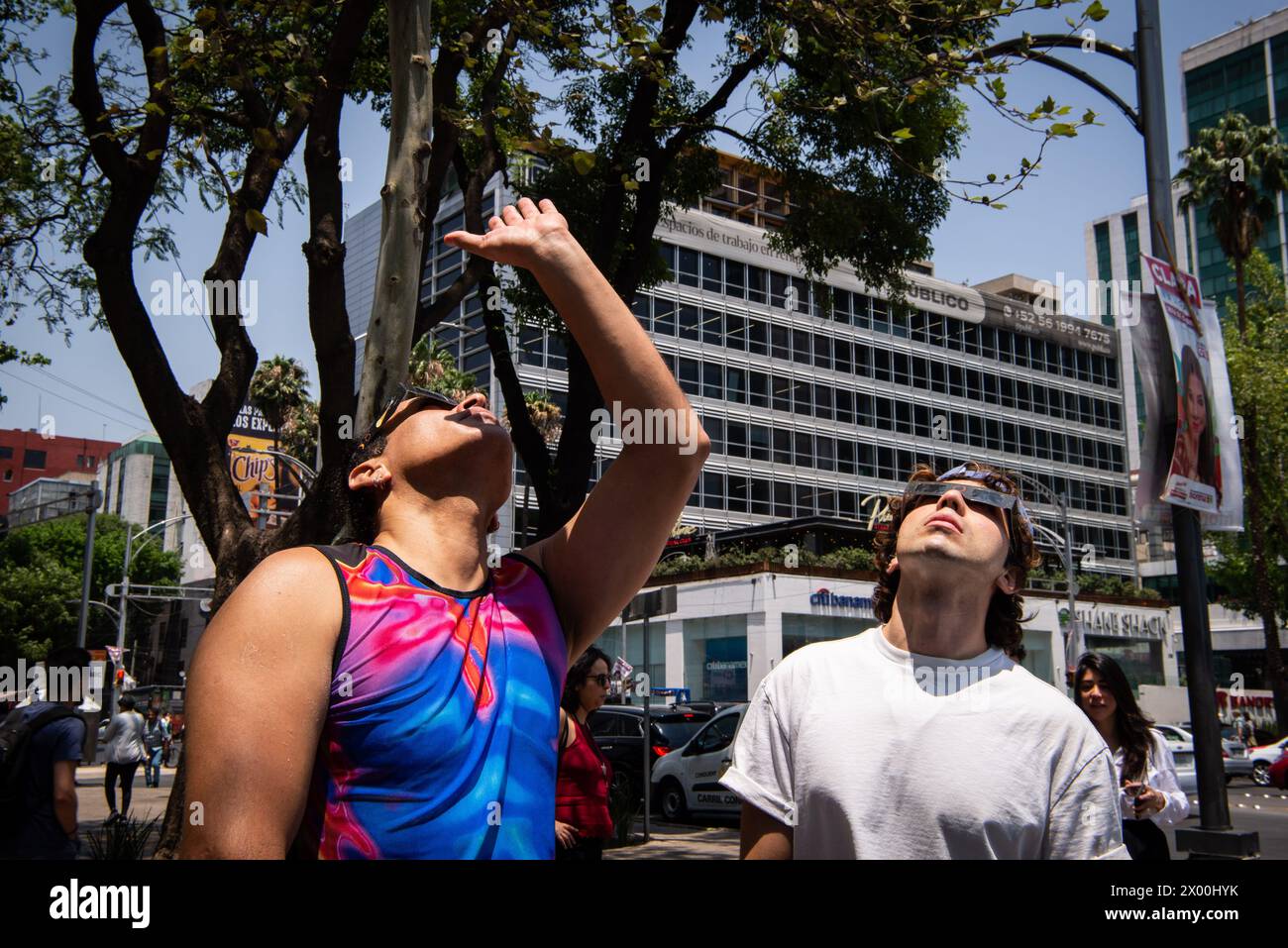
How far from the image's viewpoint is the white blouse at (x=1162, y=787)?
506cm

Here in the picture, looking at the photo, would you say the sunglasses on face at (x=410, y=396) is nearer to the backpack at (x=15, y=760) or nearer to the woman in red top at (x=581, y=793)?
the woman in red top at (x=581, y=793)

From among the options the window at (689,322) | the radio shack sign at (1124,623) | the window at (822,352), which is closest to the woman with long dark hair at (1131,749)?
the radio shack sign at (1124,623)

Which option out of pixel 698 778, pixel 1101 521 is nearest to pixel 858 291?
pixel 1101 521

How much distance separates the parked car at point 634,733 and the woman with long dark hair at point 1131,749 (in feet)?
39.4

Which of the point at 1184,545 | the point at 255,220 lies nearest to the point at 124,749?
the point at 255,220

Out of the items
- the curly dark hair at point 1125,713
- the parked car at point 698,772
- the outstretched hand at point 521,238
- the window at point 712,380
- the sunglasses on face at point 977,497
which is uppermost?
the window at point 712,380

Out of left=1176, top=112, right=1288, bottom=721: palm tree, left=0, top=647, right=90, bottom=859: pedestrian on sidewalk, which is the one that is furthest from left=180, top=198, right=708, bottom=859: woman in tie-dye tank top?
left=1176, top=112, right=1288, bottom=721: palm tree

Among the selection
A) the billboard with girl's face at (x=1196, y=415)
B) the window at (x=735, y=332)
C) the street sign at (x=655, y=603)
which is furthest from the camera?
the window at (x=735, y=332)

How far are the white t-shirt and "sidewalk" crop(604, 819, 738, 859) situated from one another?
333 inches

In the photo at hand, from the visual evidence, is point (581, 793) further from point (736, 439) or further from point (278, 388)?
point (736, 439)

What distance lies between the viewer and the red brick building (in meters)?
84.2

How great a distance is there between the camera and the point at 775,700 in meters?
2.47

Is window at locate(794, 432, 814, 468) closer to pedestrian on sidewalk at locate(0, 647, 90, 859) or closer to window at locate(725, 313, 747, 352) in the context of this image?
window at locate(725, 313, 747, 352)
